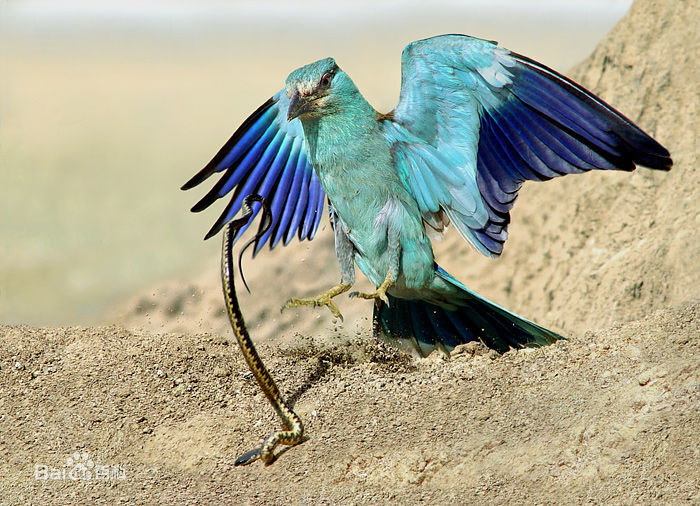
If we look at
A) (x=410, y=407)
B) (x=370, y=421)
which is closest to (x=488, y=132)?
(x=410, y=407)

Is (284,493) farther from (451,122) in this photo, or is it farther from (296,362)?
(451,122)

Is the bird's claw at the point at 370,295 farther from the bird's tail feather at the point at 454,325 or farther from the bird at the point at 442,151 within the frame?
the bird's tail feather at the point at 454,325

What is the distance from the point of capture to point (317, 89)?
182 inches

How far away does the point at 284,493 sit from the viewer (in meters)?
4.12

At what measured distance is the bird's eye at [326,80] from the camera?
4.65 metres

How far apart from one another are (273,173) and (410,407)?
2.00 metres

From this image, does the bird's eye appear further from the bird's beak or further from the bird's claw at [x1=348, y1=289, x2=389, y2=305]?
the bird's claw at [x1=348, y1=289, x2=389, y2=305]

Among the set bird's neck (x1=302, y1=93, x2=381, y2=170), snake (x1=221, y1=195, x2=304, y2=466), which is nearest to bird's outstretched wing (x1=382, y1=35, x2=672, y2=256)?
bird's neck (x1=302, y1=93, x2=381, y2=170)

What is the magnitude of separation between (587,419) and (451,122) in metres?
1.95

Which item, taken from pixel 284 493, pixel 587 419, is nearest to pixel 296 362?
pixel 284 493

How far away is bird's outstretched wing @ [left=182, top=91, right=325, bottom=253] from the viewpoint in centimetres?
531

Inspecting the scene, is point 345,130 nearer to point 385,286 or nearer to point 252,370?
point 385,286

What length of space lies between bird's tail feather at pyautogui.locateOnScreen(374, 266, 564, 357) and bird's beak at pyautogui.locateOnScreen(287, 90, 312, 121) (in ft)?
4.63

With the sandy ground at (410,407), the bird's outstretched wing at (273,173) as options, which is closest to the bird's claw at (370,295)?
the sandy ground at (410,407)
